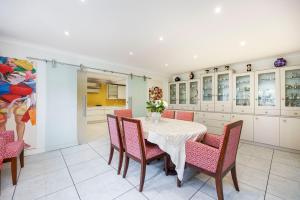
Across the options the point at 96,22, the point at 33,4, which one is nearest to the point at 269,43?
the point at 96,22

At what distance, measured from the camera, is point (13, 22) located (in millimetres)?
1994

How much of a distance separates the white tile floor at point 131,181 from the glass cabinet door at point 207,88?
218 centimetres

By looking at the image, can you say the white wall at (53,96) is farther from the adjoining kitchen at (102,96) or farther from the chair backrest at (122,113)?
the adjoining kitchen at (102,96)

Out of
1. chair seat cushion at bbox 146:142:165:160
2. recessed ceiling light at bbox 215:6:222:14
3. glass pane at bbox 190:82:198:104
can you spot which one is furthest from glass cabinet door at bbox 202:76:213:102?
chair seat cushion at bbox 146:142:165:160

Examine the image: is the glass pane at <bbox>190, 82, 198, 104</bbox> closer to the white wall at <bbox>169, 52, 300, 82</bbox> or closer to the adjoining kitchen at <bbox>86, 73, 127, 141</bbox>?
the white wall at <bbox>169, 52, 300, 82</bbox>

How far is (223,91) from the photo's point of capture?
416cm

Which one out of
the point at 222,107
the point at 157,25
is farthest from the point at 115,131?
the point at 222,107

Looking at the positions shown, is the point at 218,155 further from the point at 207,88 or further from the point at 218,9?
the point at 207,88

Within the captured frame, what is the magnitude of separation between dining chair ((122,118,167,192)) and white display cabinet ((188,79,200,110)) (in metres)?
3.17

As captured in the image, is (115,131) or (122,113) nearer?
(115,131)

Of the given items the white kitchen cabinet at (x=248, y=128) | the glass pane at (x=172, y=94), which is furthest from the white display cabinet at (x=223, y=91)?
the glass pane at (x=172, y=94)

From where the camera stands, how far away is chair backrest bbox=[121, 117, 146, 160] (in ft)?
5.51

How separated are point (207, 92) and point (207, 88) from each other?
135mm

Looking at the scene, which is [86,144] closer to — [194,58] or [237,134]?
[237,134]
